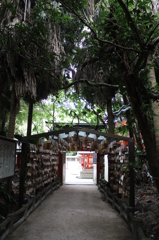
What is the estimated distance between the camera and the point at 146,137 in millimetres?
3848

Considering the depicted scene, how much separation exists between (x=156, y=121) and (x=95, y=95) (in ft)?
17.6

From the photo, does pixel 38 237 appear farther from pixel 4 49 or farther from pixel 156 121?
pixel 4 49

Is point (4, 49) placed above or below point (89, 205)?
above

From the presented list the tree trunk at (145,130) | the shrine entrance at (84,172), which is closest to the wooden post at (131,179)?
the tree trunk at (145,130)

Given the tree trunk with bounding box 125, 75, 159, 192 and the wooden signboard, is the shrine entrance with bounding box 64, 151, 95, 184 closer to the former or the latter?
the wooden signboard

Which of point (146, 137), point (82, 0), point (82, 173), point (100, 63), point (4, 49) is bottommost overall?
point (82, 173)

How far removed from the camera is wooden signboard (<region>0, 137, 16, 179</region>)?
4.79m

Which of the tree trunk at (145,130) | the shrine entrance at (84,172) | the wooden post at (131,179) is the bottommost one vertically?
the shrine entrance at (84,172)

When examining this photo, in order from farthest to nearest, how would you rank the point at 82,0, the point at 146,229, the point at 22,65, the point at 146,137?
the point at 22,65
the point at 146,229
the point at 82,0
the point at 146,137

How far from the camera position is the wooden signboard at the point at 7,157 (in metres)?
4.79

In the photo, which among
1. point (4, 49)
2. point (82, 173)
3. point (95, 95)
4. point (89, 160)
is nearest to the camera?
point (4, 49)

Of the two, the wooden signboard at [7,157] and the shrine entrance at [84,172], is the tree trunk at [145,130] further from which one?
the shrine entrance at [84,172]

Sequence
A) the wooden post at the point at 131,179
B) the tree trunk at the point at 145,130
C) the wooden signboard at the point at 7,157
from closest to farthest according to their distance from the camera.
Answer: the tree trunk at the point at 145,130, the wooden signboard at the point at 7,157, the wooden post at the point at 131,179

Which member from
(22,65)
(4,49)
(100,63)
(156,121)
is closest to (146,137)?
(156,121)
